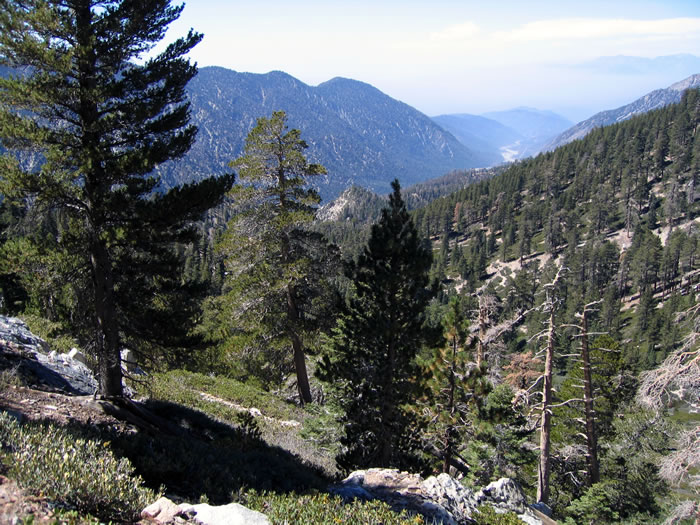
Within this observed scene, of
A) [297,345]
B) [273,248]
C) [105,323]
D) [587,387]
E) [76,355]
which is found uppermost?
[273,248]

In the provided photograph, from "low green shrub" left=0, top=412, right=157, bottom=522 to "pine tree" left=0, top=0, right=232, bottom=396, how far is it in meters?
4.14

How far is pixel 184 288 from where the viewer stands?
10195 mm

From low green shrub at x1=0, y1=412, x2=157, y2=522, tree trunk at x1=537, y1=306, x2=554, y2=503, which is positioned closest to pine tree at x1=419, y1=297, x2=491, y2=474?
tree trunk at x1=537, y1=306, x2=554, y2=503

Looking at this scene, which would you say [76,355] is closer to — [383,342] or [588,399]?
[383,342]

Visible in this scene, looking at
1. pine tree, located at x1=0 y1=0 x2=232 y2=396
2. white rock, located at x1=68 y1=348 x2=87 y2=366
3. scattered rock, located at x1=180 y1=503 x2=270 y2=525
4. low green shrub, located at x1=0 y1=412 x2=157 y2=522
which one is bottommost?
white rock, located at x1=68 y1=348 x2=87 y2=366

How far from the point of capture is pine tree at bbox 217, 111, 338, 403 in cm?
1452

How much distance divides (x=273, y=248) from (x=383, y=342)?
5483 mm

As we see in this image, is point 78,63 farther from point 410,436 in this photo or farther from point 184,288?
point 410,436

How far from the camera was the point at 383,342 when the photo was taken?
11.6 m

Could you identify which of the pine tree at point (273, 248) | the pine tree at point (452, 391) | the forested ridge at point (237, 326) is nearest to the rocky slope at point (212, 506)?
the forested ridge at point (237, 326)

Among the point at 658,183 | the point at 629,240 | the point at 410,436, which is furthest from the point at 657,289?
the point at 410,436

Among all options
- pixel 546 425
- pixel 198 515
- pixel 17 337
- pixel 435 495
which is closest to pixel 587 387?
pixel 546 425

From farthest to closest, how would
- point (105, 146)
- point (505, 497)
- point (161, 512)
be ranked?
point (505, 497) → point (105, 146) → point (161, 512)

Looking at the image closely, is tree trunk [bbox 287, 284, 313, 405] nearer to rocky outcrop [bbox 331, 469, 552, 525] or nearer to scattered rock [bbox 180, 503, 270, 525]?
rocky outcrop [bbox 331, 469, 552, 525]
